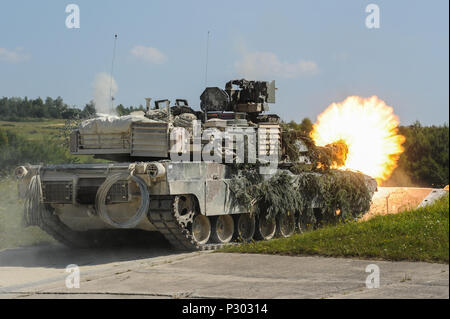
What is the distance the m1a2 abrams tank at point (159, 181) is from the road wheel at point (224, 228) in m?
0.02

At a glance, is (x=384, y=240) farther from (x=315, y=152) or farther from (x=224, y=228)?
(x=315, y=152)

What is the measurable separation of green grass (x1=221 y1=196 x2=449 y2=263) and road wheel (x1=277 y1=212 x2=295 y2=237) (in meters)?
3.66

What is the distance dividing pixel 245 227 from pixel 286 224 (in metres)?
1.28

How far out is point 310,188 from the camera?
16.7m

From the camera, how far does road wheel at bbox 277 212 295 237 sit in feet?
54.0

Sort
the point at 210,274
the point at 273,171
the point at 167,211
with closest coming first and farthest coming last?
1. the point at 210,274
2. the point at 167,211
3. the point at 273,171

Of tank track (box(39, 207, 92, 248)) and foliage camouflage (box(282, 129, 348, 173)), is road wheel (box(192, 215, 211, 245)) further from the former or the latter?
foliage camouflage (box(282, 129, 348, 173))

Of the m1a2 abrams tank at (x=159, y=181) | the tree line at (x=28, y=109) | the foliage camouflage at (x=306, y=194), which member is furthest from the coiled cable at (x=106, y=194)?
the tree line at (x=28, y=109)

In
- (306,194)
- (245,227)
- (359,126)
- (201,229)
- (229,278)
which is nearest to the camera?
(229,278)

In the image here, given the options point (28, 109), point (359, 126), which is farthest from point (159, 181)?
point (28, 109)
